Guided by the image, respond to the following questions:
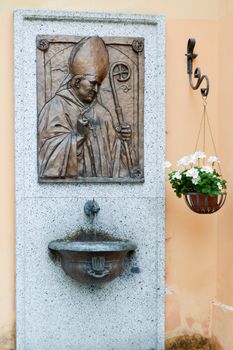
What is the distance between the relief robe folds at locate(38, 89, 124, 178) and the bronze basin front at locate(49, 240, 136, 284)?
0.48 m

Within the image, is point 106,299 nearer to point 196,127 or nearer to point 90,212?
point 90,212

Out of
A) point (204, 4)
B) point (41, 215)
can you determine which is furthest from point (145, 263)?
point (204, 4)

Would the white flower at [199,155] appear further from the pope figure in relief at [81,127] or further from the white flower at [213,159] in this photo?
the pope figure in relief at [81,127]

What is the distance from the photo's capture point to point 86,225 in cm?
402

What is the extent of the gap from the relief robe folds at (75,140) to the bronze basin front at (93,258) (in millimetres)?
479

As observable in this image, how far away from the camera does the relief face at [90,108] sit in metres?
3.95

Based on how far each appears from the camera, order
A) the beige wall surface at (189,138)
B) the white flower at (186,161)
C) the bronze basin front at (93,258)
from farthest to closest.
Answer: the beige wall surface at (189,138) → the white flower at (186,161) → the bronze basin front at (93,258)

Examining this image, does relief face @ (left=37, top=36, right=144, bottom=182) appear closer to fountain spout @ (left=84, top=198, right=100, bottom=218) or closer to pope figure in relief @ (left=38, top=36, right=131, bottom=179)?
pope figure in relief @ (left=38, top=36, right=131, bottom=179)

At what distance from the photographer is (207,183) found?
3.68 metres

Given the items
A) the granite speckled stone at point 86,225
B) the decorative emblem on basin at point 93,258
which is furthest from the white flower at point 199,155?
the decorative emblem on basin at point 93,258

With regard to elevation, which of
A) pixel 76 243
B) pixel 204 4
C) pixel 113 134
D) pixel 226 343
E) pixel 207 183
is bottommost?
pixel 226 343

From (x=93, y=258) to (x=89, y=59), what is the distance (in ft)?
4.07
